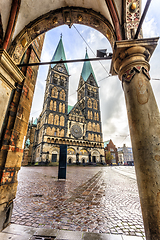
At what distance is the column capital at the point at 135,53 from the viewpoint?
1731 millimetres

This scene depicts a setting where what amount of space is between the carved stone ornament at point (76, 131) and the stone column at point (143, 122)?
2752 cm

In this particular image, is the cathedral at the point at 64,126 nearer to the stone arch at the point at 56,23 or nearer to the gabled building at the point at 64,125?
the gabled building at the point at 64,125

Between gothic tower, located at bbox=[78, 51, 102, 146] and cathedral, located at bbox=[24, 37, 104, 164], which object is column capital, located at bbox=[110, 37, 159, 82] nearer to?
cathedral, located at bbox=[24, 37, 104, 164]

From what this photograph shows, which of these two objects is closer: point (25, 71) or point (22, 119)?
point (22, 119)

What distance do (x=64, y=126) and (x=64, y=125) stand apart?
0.25m

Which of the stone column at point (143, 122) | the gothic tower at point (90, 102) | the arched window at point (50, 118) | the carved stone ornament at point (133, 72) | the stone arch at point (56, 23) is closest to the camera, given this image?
the stone column at point (143, 122)

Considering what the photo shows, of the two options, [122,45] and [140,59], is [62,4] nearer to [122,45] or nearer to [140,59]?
[122,45]

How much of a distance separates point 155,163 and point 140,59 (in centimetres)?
146

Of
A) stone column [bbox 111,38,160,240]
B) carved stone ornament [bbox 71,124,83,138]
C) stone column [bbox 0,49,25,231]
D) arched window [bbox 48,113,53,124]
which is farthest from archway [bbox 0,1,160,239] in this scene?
carved stone ornament [bbox 71,124,83,138]

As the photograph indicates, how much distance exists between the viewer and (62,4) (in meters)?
2.77

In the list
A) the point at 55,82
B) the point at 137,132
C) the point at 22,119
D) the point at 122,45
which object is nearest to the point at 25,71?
the point at 22,119

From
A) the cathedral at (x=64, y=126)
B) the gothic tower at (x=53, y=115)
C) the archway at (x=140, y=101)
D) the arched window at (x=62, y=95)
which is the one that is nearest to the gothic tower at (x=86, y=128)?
the cathedral at (x=64, y=126)

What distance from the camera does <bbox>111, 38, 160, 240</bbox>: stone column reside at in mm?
1204

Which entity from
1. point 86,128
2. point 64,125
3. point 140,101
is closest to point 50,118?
point 64,125
